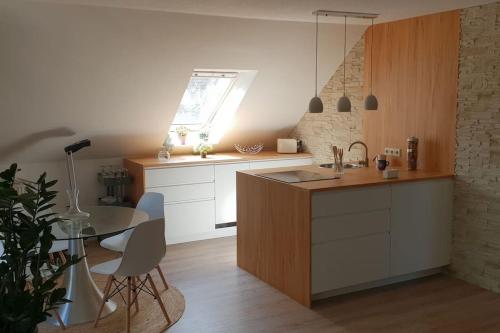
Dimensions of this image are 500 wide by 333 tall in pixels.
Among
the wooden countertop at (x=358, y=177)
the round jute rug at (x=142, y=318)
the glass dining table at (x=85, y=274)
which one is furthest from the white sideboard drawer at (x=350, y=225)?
the glass dining table at (x=85, y=274)

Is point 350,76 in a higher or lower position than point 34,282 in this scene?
higher

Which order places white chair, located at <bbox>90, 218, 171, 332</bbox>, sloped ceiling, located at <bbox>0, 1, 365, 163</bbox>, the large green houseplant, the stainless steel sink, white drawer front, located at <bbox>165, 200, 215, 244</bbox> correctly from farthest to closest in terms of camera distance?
white drawer front, located at <bbox>165, 200, 215, 244</bbox>
the stainless steel sink
sloped ceiling, located at <bbox>0, 1, 365, 163</bbox>
white chair, located at <bbox>90, 218, 171, 332</bbox>
the large green houseplant

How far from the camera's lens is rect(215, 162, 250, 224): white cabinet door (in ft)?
19.1

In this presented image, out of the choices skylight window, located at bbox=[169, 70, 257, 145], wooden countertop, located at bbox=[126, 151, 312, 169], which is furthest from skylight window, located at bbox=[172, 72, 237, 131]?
wooden countertop, located at bbox=[126, 151, 312, 169]

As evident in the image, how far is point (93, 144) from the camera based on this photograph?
554 centimetres

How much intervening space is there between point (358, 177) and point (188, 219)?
209 centimetres

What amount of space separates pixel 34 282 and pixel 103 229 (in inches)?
64.5

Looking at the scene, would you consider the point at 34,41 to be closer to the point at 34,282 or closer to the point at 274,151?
the point at 34,282

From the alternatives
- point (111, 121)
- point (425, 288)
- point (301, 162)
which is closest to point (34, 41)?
point (111, 121)

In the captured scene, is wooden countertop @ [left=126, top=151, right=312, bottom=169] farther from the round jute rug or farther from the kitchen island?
the round jute rug

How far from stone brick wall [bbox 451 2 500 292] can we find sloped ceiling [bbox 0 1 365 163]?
4.44ft

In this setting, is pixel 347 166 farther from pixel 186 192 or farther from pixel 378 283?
pixel 186 192

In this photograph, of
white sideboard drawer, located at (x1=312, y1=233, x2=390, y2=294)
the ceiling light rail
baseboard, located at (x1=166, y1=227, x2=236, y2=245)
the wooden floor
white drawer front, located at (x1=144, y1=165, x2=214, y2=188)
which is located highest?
the ceiling light rail

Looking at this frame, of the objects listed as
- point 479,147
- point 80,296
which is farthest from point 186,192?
point 479,147
